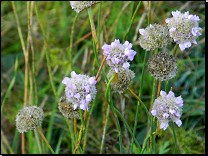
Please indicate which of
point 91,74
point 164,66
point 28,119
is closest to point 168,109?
point 164,66

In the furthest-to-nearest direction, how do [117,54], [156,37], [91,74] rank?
1. [91,74]
2. [156,37]
3. [117,54]

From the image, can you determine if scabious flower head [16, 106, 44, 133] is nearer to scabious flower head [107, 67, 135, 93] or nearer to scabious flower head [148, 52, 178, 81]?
scabious flower head [107, 67, 135, 93]

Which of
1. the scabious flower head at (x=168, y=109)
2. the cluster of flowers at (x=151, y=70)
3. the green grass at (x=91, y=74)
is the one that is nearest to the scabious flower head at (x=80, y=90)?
the cluster of flowers at (x=151, y=70)

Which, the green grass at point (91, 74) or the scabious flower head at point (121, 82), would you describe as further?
the green grass at point (91, 74)

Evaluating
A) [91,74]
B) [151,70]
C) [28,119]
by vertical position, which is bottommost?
[28,119]

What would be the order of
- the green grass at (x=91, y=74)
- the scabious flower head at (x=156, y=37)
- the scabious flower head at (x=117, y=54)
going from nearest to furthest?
1. the scabious flower head at (x=117, y=54)
2. the scabious flower head at (x=156, y=37)
3. the green grass at (x=91, y=74)

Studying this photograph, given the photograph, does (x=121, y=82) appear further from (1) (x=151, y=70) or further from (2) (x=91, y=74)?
(2) (x=91, y=74)

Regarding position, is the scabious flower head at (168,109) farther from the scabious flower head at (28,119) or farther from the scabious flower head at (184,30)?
the scabious flower head at (28,119)
